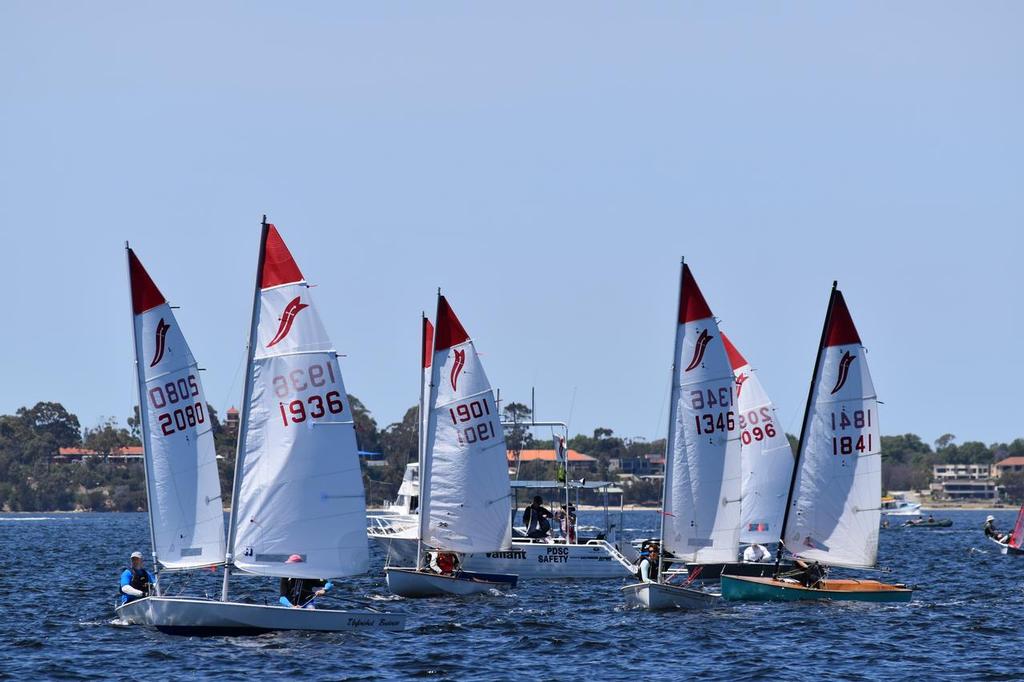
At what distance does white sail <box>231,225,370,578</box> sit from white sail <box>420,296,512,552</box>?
12565 millimetres

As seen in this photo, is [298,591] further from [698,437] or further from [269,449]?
[698,437]

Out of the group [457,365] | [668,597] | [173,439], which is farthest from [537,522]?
[173,439]

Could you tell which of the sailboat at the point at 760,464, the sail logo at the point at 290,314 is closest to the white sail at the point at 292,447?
the sail logo at the point at 290,314

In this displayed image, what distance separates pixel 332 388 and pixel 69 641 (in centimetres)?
829

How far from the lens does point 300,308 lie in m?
34.7

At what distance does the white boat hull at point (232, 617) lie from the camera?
33844mm

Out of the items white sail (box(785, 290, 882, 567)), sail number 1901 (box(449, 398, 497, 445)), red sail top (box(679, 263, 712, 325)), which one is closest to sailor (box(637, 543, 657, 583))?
white sail (box(785, 290, 882, 567))

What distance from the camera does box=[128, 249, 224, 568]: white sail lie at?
3466cm

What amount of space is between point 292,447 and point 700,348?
12.2 m

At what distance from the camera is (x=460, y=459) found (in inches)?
1908

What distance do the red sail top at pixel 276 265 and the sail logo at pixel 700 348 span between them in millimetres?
12018

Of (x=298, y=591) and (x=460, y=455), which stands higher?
(x=460, y=455)

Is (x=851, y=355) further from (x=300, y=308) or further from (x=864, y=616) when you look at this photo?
(x=300, y=308)

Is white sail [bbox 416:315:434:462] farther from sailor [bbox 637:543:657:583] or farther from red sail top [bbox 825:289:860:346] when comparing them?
red sail top [bbox 825:289:860:346]
